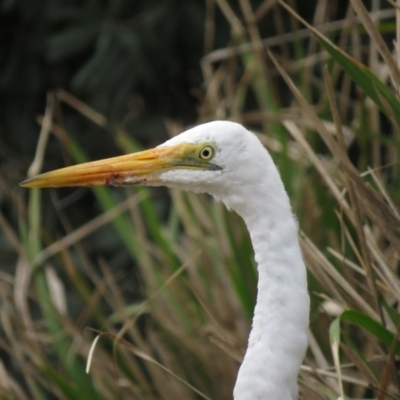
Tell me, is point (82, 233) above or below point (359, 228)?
below

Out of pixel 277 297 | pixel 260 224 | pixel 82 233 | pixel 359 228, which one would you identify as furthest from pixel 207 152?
pixel 82 233

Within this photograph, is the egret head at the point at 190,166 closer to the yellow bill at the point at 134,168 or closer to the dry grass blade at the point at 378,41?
the yellow bill at the point at 134,168

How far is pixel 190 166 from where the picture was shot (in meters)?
1.52

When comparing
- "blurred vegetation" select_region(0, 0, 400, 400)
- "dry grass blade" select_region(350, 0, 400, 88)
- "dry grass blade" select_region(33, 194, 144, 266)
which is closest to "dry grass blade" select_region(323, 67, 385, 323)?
"blurred vegetation" select_region(0, 0, 400, 400)

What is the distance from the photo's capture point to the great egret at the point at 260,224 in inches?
57.5

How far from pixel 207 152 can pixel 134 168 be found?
0.13 meters

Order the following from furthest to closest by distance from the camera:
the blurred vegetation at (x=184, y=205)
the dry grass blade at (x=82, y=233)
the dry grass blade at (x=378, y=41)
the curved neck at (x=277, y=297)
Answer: the dry grass blade at (x=82, y=233) → the blurred vegetation at (x=184, y=205) → the dry grass blade at (x=378, y=41) → the curved neck at (x=277, y=297)

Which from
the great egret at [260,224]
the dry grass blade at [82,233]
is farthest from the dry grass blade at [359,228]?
the dry grass blade at [82,233]

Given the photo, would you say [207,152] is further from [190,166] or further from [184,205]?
[184,205]

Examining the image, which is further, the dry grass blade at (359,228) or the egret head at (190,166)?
the dry grass blade at (359,228)

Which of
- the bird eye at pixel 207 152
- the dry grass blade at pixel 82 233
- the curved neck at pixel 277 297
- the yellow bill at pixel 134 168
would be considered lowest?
the dry grass blade at pixel 82 233

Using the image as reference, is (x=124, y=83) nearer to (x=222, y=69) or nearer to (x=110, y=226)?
(x=110, y=226)

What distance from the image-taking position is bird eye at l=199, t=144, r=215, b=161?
1.50 m

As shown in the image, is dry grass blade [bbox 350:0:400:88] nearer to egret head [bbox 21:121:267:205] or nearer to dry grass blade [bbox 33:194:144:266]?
egret head [bbox 21:121:267:205]
